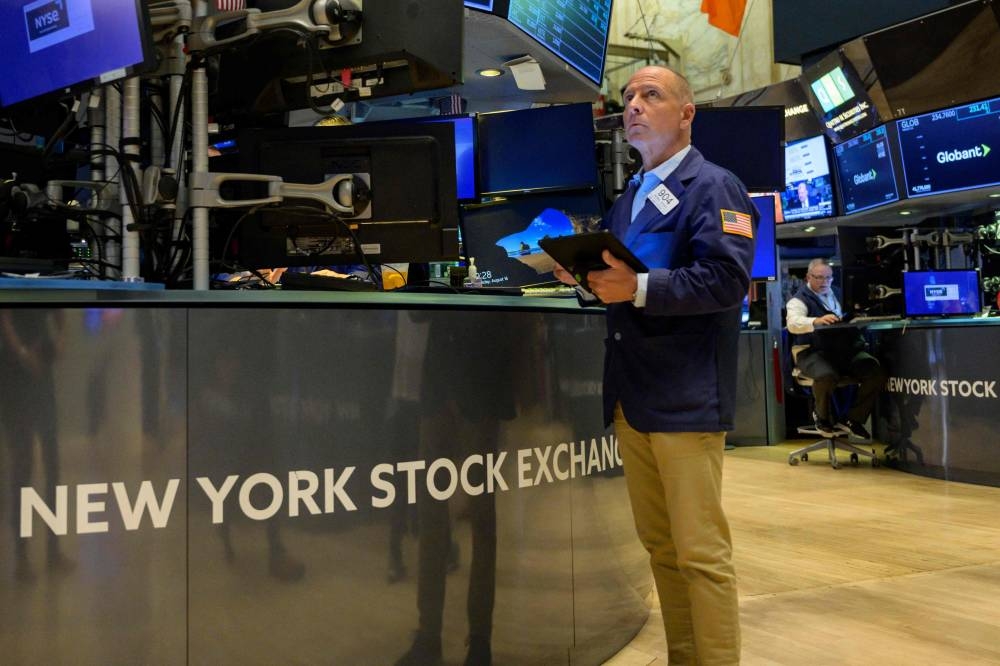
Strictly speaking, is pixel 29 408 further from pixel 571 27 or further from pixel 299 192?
pixel 571 27

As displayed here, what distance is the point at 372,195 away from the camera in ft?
8.59

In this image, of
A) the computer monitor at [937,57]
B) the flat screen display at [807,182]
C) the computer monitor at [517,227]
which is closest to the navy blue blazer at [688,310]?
the computer monitor at [517,227]

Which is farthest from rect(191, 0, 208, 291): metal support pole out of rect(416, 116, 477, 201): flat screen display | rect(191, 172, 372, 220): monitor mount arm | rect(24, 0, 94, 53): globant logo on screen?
rect(416, 116, 477, 201): flat screen display

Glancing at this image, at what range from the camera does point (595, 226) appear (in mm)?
4340

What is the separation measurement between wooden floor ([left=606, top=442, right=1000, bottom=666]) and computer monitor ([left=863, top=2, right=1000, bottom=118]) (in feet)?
9.42

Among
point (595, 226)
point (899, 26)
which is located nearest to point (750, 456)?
point (899, 26)

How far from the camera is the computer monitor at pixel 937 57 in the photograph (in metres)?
6.42

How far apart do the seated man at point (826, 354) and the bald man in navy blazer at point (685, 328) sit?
4.70m

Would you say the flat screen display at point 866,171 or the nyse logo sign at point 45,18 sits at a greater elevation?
the flat screen display at point 866,171

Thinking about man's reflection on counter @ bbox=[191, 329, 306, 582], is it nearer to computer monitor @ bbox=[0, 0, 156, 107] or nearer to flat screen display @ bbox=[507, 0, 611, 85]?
computer monitor @ bbox=[0, 0, 156, 107]

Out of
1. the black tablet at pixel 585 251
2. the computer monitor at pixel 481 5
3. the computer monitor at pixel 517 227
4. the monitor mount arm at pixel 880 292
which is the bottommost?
the black tablet at pixel 585 251

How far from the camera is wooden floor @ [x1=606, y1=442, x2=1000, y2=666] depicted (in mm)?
2768

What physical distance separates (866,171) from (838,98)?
72 cm

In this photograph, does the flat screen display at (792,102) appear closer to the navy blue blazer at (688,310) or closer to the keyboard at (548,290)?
the keyboard at (548,290)
